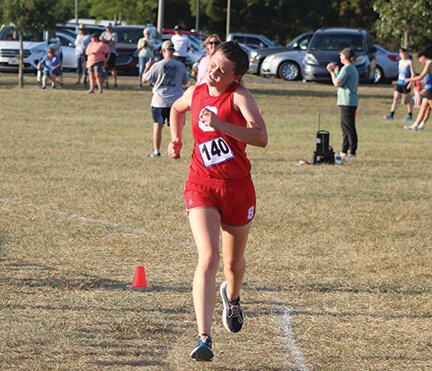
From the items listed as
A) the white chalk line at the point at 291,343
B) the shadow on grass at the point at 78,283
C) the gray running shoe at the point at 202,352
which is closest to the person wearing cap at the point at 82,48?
the shadow on grass at the point at 78,283

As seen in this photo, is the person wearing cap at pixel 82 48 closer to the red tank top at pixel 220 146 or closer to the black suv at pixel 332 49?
the black suv at pixel 332 49

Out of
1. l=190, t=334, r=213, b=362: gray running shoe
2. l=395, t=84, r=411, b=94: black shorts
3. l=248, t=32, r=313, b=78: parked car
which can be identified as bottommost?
l=248, t=32, r=313, b=78: parked car

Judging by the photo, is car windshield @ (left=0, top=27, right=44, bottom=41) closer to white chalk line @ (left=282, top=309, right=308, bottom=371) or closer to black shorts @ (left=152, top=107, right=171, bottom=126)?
black shorts @ (left=152, top=107, right=171, bottom=126)

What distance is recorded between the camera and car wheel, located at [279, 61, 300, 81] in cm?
4300

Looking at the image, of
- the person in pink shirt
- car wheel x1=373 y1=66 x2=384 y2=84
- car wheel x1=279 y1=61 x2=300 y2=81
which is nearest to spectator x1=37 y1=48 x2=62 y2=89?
the person in pink shirt

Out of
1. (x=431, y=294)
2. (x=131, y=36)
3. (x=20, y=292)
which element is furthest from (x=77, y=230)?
(x=131, y=36)

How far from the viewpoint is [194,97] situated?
7.00 metres

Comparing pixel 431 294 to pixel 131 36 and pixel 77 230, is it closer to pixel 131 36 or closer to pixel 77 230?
pixel 77 230

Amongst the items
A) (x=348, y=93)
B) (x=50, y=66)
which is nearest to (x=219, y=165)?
(x=348, y=93)

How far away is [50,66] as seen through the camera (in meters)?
35.4

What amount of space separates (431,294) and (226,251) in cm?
244

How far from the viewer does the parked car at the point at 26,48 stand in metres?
41.5

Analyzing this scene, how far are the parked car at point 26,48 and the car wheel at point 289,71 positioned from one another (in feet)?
28.8

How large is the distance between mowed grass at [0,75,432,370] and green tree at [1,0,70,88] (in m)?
15.5
